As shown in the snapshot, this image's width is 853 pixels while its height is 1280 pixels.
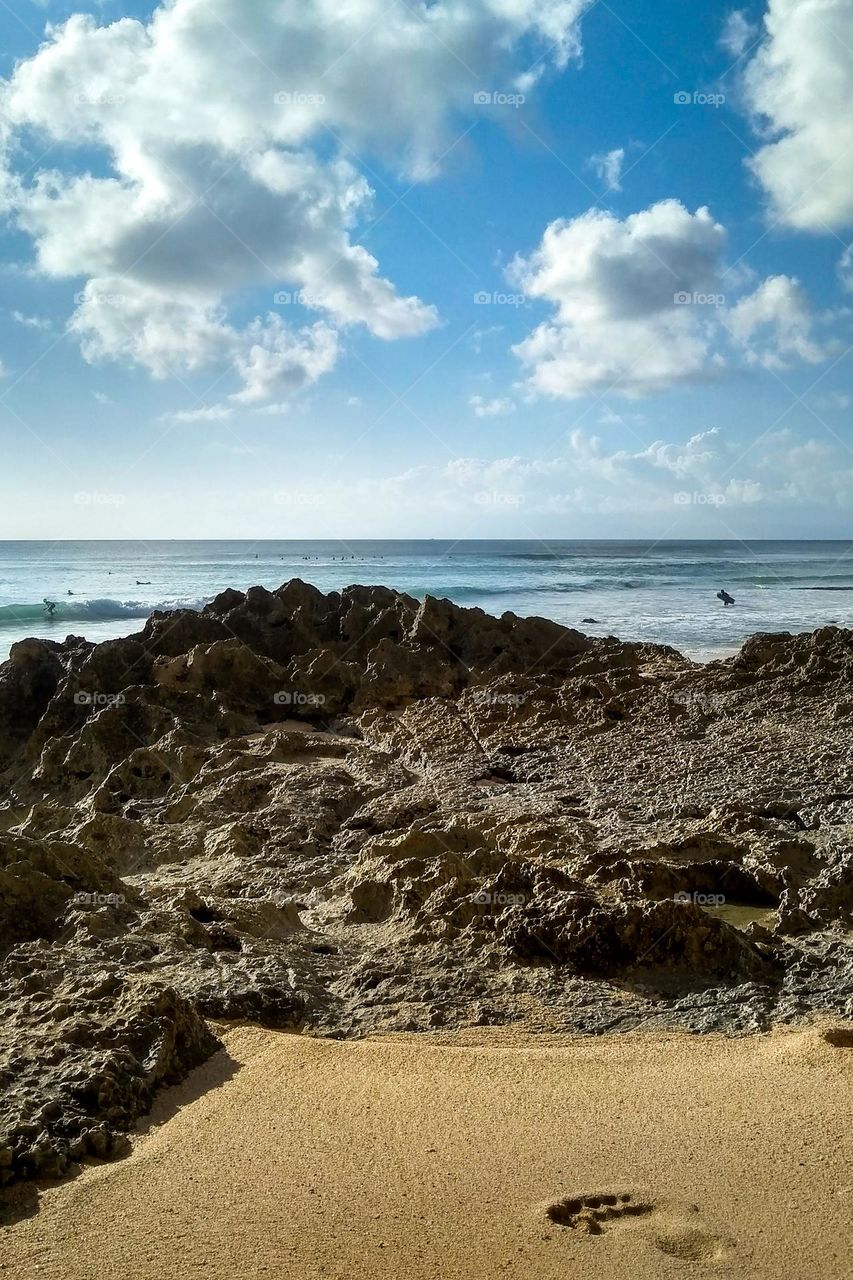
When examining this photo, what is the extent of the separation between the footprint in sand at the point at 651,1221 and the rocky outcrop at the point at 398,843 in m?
1.02

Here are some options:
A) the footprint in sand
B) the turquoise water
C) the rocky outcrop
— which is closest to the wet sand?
the footprint in sand

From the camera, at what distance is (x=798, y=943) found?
12.7ft

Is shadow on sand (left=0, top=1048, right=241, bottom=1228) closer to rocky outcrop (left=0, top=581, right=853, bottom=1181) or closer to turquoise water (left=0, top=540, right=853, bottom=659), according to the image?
rocky outcrop (left=0, top=581, right=853, bottom=1181)

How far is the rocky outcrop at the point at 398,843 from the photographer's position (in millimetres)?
3359

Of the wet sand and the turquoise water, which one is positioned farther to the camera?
the turquoise water

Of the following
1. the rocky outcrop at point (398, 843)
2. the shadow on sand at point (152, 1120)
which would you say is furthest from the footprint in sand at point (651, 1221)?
the shadow on sand at point (152, 1120)

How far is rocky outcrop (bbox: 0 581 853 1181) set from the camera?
3.36m

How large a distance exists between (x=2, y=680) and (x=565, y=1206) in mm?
8594

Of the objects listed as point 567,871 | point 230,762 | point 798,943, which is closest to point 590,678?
point 230,762

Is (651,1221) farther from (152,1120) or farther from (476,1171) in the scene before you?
(152,1120)

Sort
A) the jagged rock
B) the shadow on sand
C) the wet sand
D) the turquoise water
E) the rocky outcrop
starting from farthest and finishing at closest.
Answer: the turquoise water → the rocky outcrop → the jagged rock → the shadow on sand → the wet sand

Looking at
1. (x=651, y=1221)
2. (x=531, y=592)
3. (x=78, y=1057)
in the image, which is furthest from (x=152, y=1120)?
(x=531, y=592)

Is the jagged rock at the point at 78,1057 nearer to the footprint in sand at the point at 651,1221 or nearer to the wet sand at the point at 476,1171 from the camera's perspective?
the wet sand at the point at 476,1171

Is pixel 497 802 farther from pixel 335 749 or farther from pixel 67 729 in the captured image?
pixel 67 729
